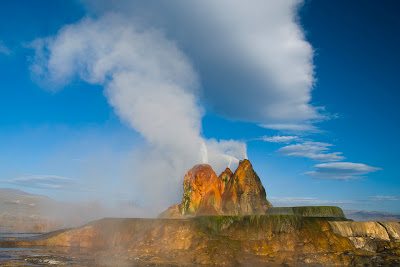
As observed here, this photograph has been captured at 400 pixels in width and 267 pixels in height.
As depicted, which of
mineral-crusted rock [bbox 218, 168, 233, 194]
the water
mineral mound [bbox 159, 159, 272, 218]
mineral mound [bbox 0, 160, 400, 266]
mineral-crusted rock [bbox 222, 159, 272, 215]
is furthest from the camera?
mineral-crusted rock [bbox 218, 168, 233, 194]

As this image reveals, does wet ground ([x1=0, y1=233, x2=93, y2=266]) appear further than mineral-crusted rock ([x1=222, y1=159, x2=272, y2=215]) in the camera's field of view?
No

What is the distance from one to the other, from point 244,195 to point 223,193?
12.3ft

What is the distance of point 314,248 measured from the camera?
27812 millimetres

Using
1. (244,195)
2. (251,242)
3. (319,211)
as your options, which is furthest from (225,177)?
(251,242)

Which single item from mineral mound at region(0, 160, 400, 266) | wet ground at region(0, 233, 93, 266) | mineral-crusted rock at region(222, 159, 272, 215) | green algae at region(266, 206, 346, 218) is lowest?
wet ground at region(0, 233, 93, 266)

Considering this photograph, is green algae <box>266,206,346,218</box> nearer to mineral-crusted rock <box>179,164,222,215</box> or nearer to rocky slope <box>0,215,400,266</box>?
rocky slope <box>0,215,400,266</box>

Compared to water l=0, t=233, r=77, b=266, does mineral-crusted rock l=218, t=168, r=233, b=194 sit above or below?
above

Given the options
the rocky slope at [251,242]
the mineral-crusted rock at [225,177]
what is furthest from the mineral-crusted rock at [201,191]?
the rocky slope at [251,242]

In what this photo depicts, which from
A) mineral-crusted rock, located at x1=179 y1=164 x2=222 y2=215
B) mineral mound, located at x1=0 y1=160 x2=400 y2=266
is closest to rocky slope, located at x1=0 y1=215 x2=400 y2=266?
mineral mound, located at x1=0 y1=160 x2=400 y2=266

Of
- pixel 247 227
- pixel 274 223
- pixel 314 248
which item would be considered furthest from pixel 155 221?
pixel 314 248

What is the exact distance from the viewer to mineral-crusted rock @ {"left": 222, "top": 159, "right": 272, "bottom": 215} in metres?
41.2

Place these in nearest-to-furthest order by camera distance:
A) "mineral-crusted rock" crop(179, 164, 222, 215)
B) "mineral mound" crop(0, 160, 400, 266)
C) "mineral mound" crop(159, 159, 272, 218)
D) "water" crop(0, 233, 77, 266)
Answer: "water" crop(0, 233, 77, 266), "mineral mound" crop(0, 160, 400, 266), "mineral mound" crop(159, 159, 272, 218), "mineral-crusted rock" crop(179, 164, 222, 215)

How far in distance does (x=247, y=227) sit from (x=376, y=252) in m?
12.4

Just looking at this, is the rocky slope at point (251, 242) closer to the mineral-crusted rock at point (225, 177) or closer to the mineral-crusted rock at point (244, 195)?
the mineral-crusted rock at point (244, 195)
